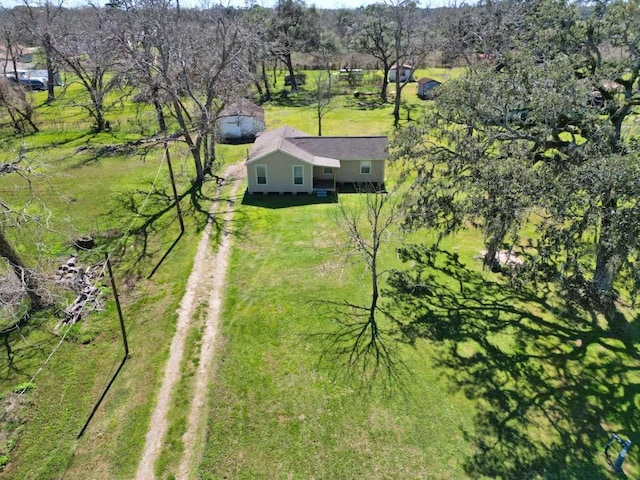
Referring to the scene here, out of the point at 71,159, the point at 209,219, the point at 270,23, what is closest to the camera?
the point at 209,219

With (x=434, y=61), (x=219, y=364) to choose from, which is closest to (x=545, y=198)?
(x=219, y=364)

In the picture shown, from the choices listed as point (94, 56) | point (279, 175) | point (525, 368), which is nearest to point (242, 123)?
point (279, 175)

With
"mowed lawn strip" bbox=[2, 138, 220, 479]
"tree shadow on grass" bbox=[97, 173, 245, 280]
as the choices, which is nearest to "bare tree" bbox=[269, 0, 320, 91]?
"tree shadow on grass" bbox=[97, 173, 245, 280]

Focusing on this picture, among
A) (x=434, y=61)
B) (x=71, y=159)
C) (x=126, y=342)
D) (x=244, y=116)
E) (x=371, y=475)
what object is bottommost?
(x=371, y=475)

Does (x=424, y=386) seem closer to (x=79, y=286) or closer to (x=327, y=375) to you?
(x=327, y=375)

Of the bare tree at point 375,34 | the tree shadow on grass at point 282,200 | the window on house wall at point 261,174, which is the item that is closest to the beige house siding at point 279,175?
the window on house wall at point 261,174

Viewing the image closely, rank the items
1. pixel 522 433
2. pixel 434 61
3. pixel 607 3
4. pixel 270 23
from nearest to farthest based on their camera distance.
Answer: pixel 522 433 < pixel 607 3 < pixel 270 23 < pixel 434 61

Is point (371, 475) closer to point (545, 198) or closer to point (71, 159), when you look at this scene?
point (545, 198)
